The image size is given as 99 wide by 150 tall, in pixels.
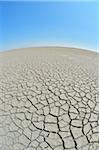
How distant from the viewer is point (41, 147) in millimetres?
1678

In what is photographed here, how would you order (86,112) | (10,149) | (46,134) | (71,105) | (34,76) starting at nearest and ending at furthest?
1. (10,149)
2. (46,134)
3. (86,112)
4. (71,105)
5. (34,76)

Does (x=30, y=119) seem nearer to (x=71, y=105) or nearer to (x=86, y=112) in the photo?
(x=71, y=105)

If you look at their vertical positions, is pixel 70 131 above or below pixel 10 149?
above

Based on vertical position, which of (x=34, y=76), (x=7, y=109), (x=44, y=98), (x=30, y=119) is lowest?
(x=30, y=119)

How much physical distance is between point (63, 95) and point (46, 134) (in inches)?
46.5

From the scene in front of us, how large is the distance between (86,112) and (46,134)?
37.3 inches

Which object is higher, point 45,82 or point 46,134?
point 45,82

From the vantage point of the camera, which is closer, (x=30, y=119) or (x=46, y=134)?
(x=46, y=134)

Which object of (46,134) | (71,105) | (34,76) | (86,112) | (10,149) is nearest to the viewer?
(10,149)

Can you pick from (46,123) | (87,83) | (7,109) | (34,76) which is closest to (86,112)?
(46,123)

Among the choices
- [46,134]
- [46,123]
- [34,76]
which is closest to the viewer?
[46,134]

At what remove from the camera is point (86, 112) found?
2.31 metres

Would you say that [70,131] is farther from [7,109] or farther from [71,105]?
[7,109]

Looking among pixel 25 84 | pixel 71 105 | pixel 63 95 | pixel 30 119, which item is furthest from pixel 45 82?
pixel 30 119
